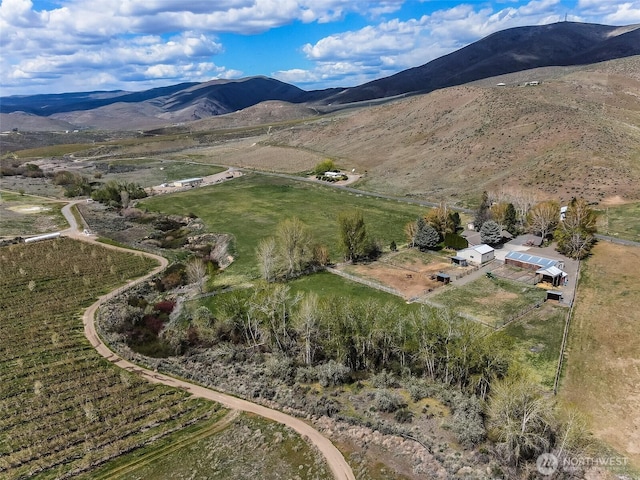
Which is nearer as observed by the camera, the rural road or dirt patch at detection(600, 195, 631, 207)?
the rural road

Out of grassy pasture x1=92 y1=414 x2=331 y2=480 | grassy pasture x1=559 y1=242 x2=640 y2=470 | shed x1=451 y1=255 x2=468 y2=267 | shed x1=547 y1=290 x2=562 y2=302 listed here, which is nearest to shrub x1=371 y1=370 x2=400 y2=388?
grassy pasture x1=92 y1=414 x2=331 y2=480

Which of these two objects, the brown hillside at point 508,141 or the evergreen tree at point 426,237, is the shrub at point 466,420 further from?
the brown hillside at point 508,141

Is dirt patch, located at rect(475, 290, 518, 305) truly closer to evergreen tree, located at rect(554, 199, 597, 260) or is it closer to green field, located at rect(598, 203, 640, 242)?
evergreen tree, located at rect(554, 199, 597, 260)

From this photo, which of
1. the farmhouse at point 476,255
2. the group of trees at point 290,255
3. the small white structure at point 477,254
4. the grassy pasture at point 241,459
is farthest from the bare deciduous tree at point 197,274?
the small white structure at point 477,254

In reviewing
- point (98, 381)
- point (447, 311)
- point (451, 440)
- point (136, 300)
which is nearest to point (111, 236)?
point (136, 300)

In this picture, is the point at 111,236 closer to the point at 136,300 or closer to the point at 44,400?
the point at 136,300

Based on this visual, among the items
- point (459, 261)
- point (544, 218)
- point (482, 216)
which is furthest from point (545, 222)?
point (459, 261)
